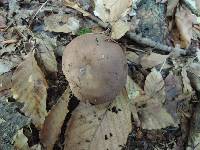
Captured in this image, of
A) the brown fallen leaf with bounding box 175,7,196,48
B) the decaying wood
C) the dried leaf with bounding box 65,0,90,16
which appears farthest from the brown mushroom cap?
the decaying wood

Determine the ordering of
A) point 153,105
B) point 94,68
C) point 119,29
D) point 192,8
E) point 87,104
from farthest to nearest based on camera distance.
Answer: point 192,8
point 119,29
point 153,105
point 87,104
point 94,68

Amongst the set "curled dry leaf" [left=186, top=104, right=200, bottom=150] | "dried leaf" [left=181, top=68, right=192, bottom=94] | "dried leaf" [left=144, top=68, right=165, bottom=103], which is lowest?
"curled dry leaf" [left=186, top=104, right=200, bottom=150]

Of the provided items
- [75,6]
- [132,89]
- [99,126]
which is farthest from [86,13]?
[99,126]

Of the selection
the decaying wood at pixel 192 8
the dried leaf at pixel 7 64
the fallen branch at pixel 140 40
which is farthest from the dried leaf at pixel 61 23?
the decaying wood at pixel 192 8

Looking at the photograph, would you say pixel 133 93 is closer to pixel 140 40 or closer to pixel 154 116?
pixel 154 116

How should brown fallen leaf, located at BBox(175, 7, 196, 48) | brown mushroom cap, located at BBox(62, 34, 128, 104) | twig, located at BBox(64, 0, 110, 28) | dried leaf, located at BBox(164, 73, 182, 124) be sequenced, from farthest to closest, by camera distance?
brown fallen leaf, located at BBox(175, 7, 196, 48) < twig, located at BBox(64, 0, 110, 28) < dried leaf, located at BBox(164, 73, 182, 124) < brown mushroom cap, located at BBox(62, 34, 128, 104)

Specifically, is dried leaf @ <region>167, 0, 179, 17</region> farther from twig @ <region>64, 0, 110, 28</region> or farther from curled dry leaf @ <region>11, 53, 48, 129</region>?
curled dry leaf @ <region>11, 53, 48, 129</region>

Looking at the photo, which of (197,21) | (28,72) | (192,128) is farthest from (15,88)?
(197,21)

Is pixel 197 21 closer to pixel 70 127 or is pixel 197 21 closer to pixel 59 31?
pixel 59 31
